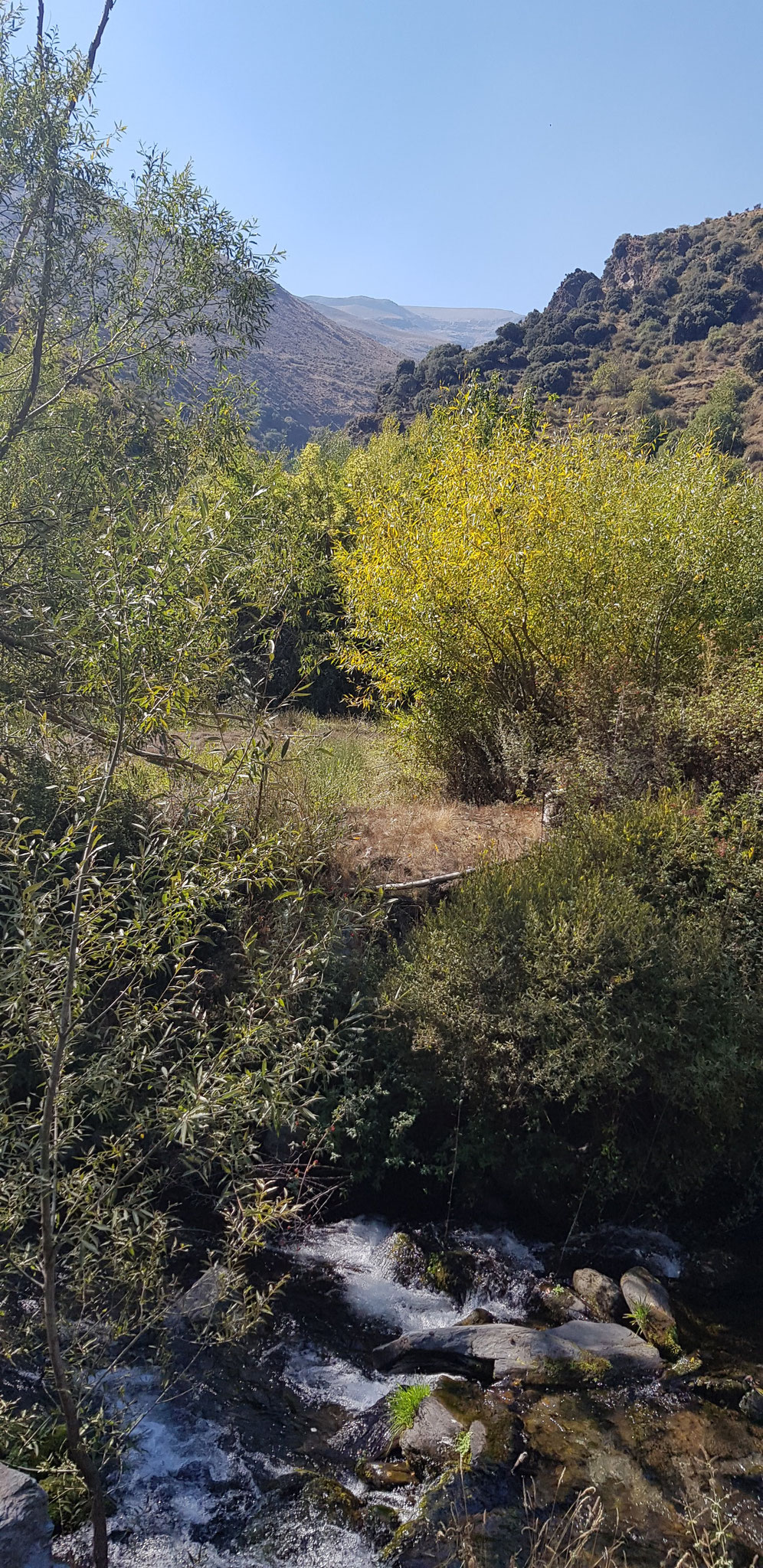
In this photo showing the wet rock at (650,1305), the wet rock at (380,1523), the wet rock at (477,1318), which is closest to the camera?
the wet rock at (380,1523)

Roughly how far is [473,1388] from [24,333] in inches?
283

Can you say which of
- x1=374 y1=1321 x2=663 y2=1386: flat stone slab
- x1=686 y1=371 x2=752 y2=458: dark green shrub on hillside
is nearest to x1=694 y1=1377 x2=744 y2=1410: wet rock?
x1=374 y1=1321 x2=663 y2=1386: flat stone slab

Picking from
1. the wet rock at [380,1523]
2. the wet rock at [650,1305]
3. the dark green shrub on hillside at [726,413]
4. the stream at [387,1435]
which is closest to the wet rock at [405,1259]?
the stream at [387,1435]

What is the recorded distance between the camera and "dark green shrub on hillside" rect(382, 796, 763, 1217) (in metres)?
5.30

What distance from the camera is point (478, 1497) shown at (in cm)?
378

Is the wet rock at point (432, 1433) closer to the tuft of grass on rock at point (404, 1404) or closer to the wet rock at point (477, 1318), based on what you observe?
the tuft of grass on rock at point (404, 1404)

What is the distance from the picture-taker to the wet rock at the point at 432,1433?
4035mm

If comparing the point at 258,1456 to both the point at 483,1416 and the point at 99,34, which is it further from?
the point at 99,34

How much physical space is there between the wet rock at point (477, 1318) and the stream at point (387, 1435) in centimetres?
5

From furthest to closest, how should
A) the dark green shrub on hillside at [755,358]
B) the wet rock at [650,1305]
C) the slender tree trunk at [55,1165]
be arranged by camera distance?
the dark green shrub on hillside at [755,358], the wet rock at [650,1305], the slender tree trunk at [55,1165]

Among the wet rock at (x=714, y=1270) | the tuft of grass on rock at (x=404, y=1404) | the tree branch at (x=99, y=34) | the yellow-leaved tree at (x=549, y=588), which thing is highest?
the tree branch at (x=99, y=34)

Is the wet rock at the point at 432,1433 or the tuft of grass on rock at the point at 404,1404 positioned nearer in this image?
the wet rock at the point at 432,1433

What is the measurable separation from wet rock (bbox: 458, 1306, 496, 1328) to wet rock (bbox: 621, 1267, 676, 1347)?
822mm

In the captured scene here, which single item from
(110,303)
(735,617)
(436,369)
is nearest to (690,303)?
(436,369)
